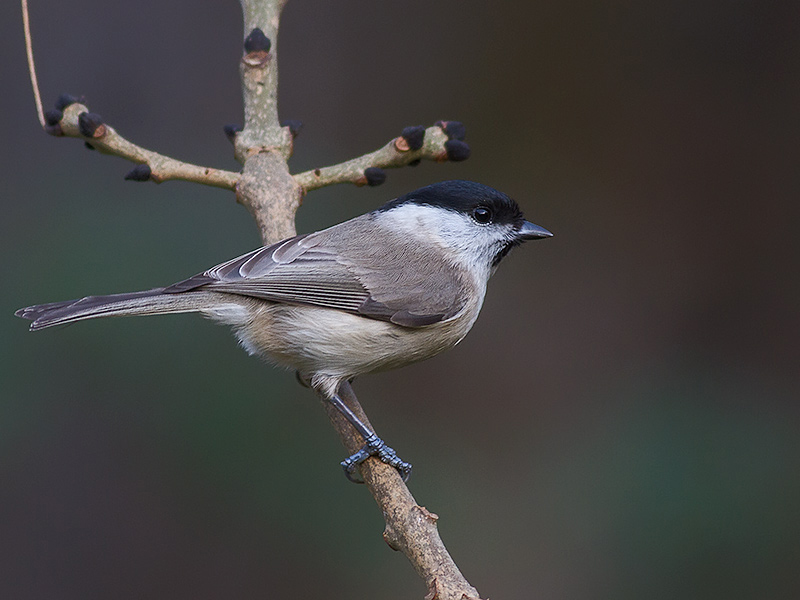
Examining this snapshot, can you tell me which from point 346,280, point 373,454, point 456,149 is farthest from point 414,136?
point 373,454

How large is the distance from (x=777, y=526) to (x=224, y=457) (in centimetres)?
178

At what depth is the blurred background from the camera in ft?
9.25

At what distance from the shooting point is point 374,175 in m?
2.24

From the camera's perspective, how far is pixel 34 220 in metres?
3.05

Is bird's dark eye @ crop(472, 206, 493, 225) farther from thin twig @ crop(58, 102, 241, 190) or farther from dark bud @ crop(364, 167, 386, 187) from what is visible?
thin twig @ crop(58, 102, 241, 190)

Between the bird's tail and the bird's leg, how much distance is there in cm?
43

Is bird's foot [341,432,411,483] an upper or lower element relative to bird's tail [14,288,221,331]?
lower

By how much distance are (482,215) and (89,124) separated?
40.7 inches

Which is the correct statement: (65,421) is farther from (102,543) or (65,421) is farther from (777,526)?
(777,526)

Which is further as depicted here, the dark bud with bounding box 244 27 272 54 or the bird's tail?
the dark bud with bounding box 244 27 272 54

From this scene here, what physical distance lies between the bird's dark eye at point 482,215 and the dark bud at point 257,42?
0.71 meters

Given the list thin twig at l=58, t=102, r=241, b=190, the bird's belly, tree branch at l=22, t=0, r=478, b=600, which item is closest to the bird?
the bird's belly

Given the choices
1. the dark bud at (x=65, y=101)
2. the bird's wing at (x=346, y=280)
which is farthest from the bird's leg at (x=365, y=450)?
the dark bud at (x=65, y=101)

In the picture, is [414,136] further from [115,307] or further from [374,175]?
[115,307]
